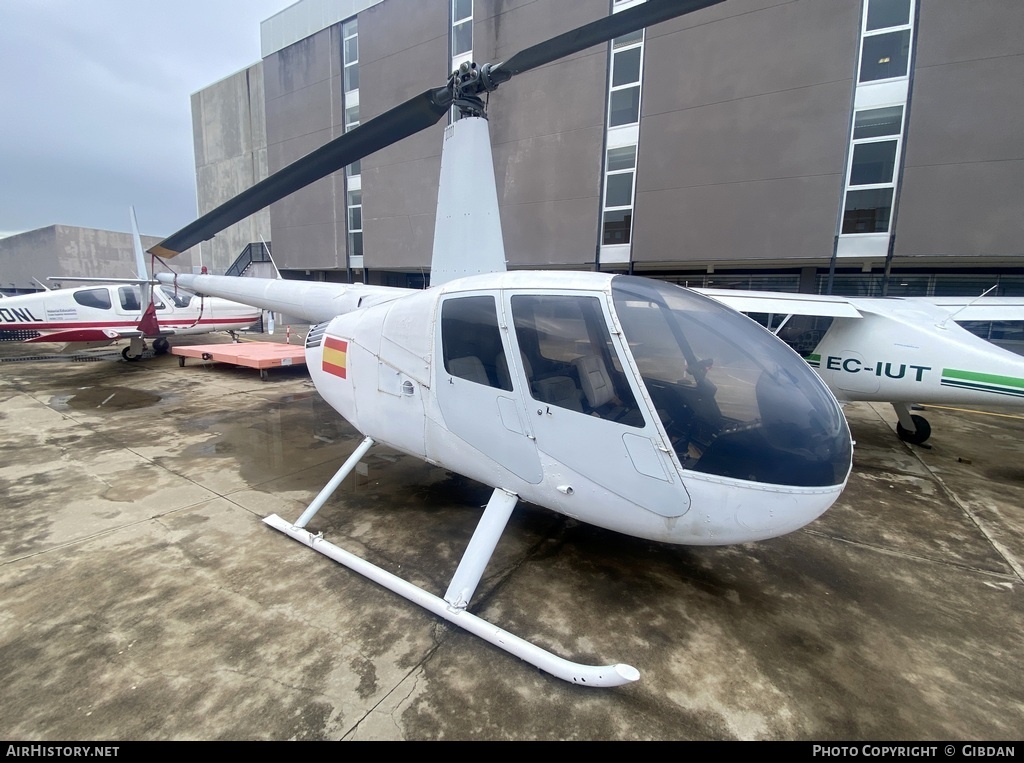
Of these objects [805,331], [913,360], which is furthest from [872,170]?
[913,360]

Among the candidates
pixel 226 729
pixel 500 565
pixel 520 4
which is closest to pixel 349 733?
pixel 226 729

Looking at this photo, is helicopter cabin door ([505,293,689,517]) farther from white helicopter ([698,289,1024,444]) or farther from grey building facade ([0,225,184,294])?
grey building facade ([0,225,184,294])

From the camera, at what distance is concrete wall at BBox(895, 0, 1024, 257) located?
8.95 metres

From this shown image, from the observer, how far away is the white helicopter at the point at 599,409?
7.52ft

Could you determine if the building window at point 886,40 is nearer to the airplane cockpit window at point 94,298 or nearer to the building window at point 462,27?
the building window at point 462,27

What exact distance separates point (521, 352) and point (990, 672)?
3.12 metres

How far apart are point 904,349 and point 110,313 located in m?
16.4

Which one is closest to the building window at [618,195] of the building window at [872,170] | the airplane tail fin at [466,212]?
the building window at [872,170]

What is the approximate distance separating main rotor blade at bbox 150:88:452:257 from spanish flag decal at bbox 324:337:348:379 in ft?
5.32

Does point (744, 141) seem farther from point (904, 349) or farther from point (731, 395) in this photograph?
point (731, 395)

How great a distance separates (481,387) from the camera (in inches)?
117

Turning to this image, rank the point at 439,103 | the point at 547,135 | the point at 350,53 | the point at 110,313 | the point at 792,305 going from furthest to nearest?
the point at 350,53, the point at 547,135, the point at 110,313, the point at 792,305, the point at 439,103

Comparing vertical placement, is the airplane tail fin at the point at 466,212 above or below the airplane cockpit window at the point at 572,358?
above

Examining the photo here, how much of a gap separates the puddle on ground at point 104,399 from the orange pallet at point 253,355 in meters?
1.87
